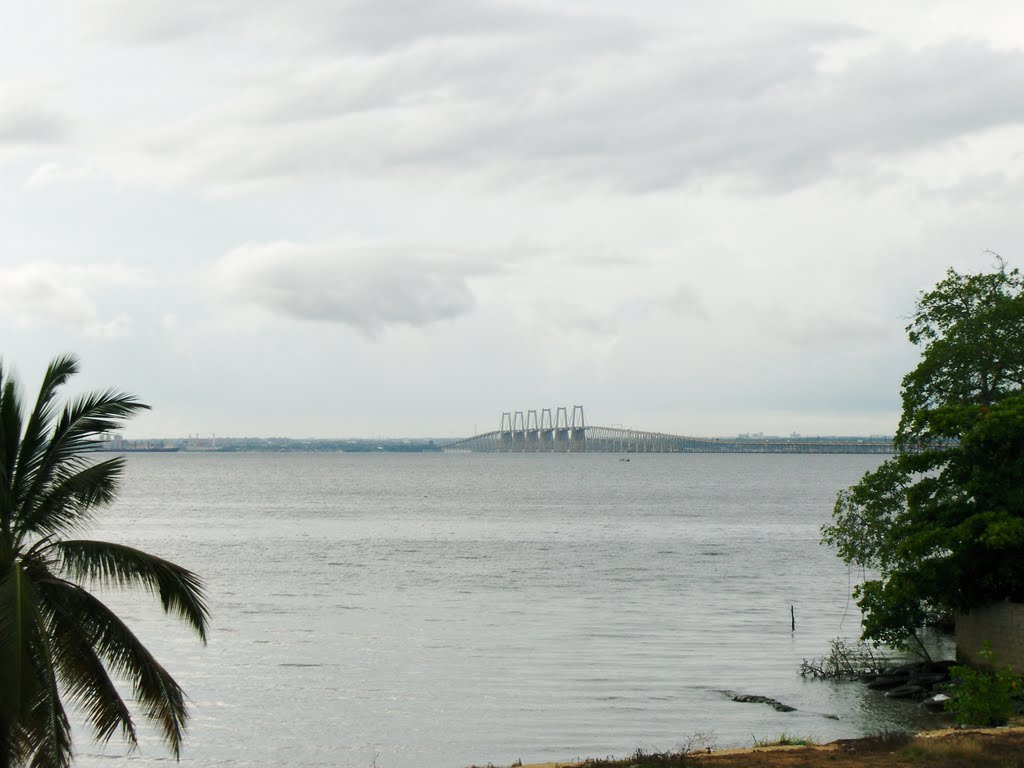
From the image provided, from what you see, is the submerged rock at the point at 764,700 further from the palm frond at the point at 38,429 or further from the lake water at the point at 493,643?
the palm frond at the point at 38,429

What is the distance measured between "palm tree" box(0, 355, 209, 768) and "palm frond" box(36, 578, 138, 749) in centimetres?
1

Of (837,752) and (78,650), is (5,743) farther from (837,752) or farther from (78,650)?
(837,752)

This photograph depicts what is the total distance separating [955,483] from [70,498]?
943 inches

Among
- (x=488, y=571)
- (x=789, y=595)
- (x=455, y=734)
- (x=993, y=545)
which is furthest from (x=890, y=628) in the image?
(x=488, y=571)

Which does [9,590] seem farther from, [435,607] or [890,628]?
[435,607]

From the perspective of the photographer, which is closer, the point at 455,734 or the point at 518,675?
the point at 455,734

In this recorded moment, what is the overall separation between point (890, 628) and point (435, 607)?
23871 mm

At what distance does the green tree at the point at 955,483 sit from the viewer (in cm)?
3012

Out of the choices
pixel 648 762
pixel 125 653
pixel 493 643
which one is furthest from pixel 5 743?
pixel 493 643

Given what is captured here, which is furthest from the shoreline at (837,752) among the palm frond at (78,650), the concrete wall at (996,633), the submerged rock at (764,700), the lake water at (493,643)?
Result: the submerged rock at (764,700)

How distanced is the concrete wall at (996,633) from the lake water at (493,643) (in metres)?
2.90

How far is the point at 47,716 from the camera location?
14.9m

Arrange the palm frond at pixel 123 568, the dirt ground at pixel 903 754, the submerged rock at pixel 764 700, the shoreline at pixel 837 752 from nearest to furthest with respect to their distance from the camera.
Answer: the palm frond at pixel 123 568 < the dirt ground at pixel 903 754 < the shoreline at pixel 837 752 < the submerged rock at pixel 764 700

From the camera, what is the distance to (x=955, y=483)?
1246 inches
